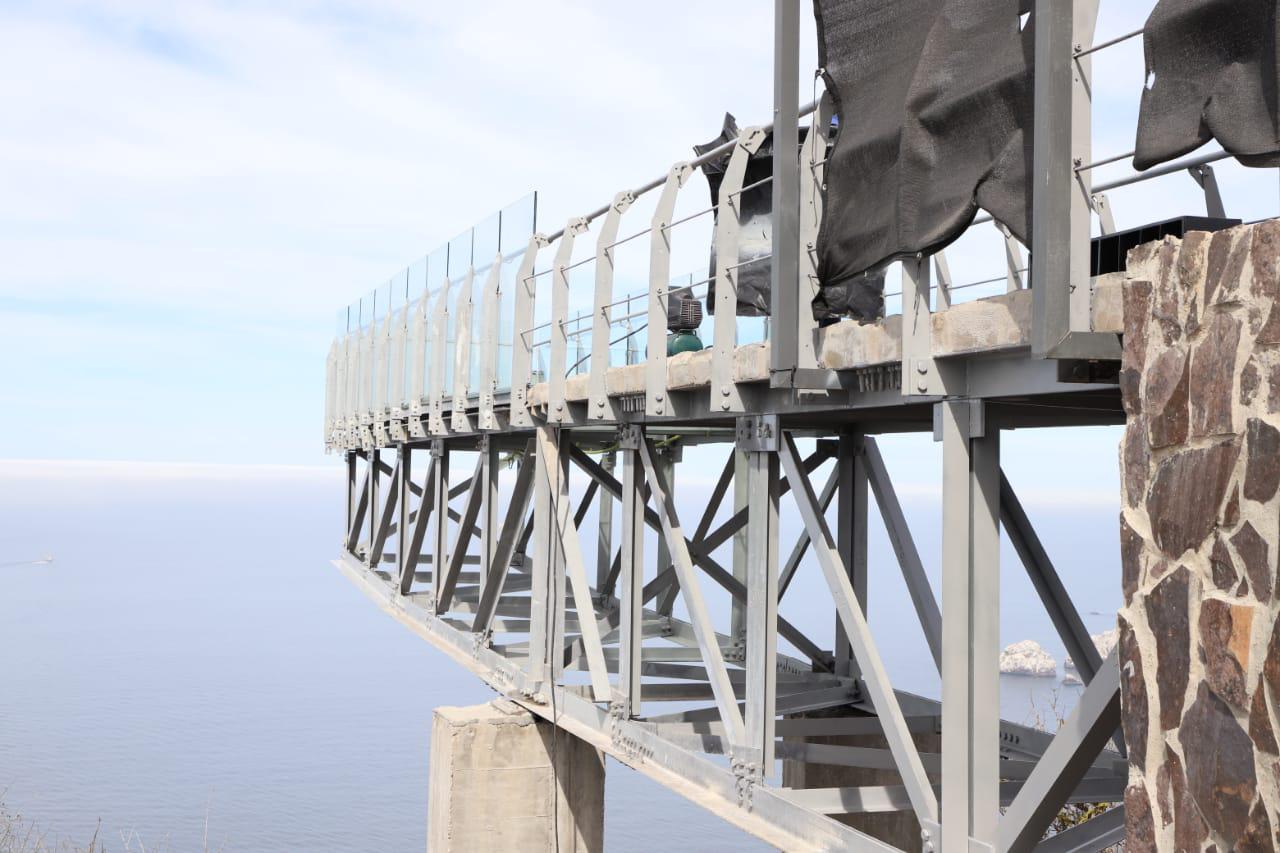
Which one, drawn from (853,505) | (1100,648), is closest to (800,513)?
(853,505)

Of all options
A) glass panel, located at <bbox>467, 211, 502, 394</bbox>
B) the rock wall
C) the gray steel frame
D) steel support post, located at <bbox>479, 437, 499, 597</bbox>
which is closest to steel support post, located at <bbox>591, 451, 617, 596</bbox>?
the gray steel frame

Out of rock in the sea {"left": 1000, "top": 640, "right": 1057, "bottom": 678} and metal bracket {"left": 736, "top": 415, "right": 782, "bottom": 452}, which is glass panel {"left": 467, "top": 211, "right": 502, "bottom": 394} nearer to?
metal bracket {"left": 736, "top": 415, "right": 782, "bottom": 452}

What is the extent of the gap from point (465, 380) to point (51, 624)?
13773 cm

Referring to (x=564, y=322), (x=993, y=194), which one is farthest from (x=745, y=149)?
(x=564, y=322)

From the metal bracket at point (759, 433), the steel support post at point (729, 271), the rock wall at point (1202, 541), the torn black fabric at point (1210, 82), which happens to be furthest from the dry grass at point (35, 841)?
the torn black fabric at point (1210, 82)

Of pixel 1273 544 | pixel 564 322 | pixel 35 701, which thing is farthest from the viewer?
pixel 35 701

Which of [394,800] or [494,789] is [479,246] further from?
[394,800]

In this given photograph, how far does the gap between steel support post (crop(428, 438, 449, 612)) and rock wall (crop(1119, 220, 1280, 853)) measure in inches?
540

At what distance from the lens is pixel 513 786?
14266 millimetres

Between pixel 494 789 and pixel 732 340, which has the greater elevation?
pixel 732 340

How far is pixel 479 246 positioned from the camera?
55.8 ft

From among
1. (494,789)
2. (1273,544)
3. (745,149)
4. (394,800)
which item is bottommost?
(394,800)

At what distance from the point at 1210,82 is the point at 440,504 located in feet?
47.6

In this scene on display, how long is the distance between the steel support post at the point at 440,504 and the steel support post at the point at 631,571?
22.8ft
